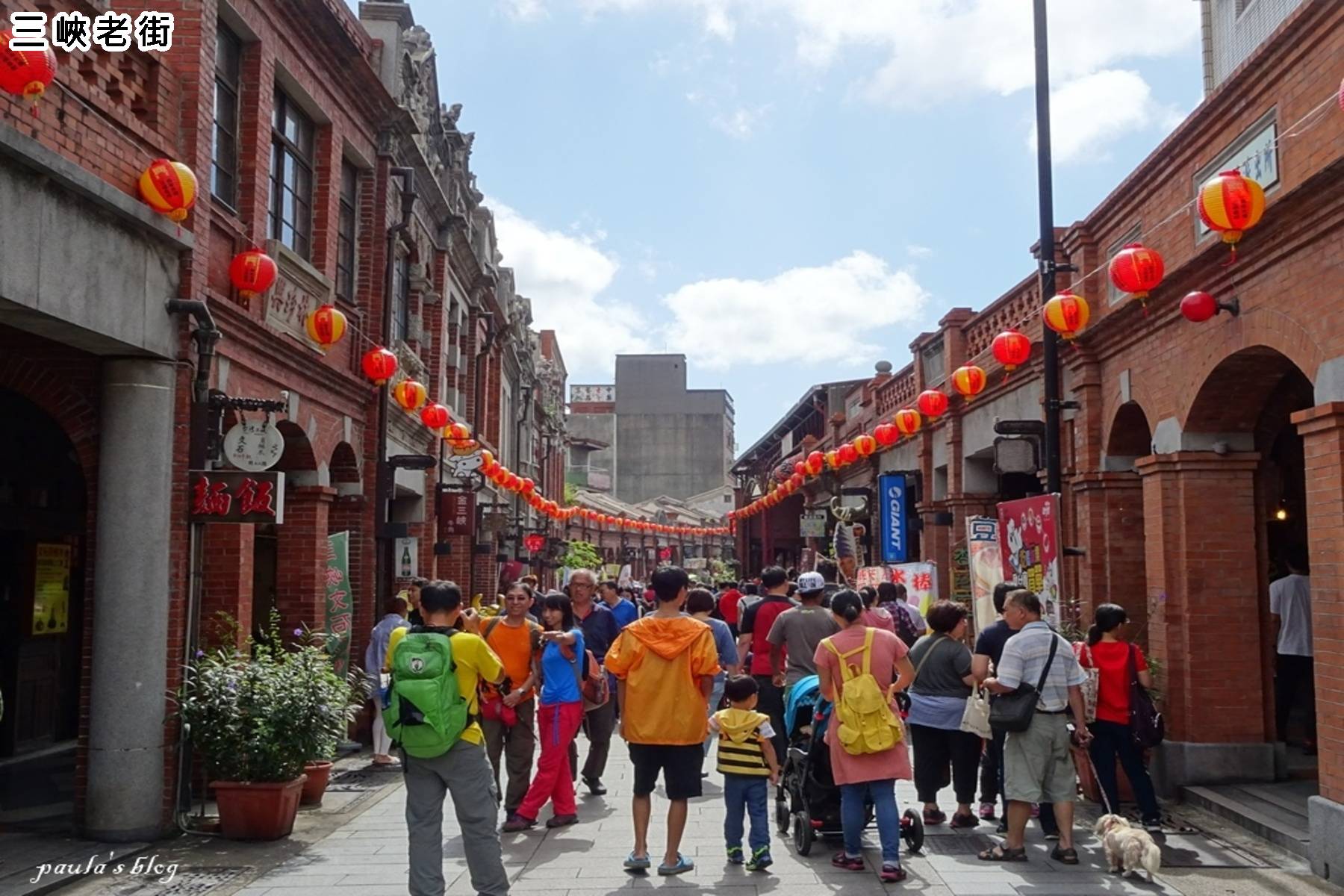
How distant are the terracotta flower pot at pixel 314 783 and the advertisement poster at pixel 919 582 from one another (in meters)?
7.64

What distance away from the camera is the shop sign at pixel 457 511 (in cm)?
1933

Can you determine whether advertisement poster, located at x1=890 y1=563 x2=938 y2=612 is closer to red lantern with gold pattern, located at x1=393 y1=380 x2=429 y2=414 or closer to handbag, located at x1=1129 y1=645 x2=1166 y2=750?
handbag, located at x1=1129 y1=645 x2=1166 y2=750

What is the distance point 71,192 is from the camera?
7656 millimetres

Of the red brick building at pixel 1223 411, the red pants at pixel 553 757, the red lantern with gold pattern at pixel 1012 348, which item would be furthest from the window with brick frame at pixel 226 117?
the red brick building at pixel 1223 411

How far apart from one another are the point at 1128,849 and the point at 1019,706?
101 centimetres

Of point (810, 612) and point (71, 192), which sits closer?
point (71, 192)

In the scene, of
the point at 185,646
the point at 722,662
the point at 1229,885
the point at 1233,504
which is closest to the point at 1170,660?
the point at 1233,504

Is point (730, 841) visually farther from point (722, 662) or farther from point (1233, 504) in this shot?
point (1233, 504)

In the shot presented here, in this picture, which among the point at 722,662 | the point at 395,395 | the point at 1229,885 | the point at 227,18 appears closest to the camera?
the point at 1229,885

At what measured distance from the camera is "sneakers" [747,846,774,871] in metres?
7.24

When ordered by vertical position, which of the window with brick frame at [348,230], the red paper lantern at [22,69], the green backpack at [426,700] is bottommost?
the green backpack at [426,700]

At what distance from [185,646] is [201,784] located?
129cm

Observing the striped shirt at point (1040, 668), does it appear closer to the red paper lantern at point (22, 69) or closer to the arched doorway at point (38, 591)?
the red paper lantern at point (22, 69)

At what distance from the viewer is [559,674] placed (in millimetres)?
8695
